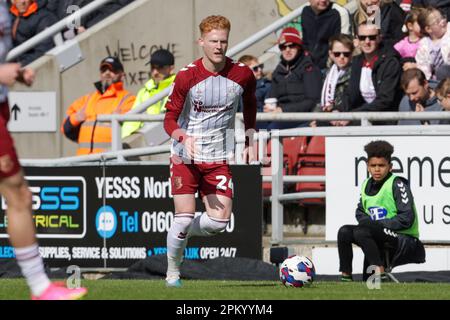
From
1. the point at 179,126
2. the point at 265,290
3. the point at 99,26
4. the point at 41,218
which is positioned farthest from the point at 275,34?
the point at 265,290

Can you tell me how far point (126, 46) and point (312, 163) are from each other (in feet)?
18.2

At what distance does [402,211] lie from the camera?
1333 cm

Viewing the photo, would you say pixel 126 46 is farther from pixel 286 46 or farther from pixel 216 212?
pixel 216 212

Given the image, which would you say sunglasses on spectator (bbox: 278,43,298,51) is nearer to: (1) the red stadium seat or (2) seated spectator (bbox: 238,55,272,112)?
(2) seated spectator (bbox: 238,55,272,112)

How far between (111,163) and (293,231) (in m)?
2.38

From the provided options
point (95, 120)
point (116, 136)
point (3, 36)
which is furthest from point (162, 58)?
point (3, 36)

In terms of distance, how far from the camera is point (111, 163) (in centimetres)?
1605

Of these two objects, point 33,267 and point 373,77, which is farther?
point 373,77

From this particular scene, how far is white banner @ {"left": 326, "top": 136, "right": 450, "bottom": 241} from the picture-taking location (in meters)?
14.8

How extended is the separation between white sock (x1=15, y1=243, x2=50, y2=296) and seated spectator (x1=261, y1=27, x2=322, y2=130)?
8.85 m

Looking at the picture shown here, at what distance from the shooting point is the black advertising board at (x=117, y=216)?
15594mm

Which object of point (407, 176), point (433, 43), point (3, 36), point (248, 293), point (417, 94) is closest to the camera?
point (3, 36)

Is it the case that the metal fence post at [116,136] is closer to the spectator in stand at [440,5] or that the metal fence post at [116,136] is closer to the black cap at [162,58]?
the black cap at [162,58]

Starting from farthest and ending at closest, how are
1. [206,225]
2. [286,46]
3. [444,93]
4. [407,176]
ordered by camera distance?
[286,46]
[444,93]
[407,176]
[206,225]
